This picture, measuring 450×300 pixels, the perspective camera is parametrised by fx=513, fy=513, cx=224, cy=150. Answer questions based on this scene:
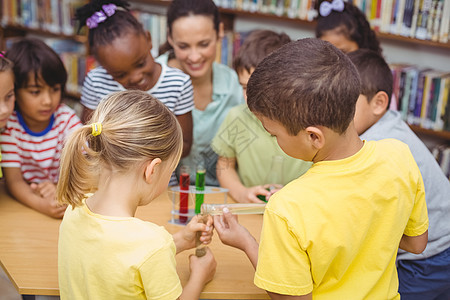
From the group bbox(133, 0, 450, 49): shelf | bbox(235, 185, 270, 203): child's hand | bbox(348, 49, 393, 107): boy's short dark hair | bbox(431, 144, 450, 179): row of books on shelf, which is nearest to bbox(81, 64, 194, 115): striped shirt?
bbox(235, 185, 270, 203): child's hand

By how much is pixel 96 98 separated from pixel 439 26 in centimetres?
165

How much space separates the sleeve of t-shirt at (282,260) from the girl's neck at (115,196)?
0.97 feet

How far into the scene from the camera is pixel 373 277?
1094 millimetres

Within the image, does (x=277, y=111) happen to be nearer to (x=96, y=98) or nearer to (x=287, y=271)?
(x=287, y=271)

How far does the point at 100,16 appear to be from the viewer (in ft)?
5.99

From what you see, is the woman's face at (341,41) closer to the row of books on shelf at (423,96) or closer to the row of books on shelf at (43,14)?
the row of books on shelf at (423,96)

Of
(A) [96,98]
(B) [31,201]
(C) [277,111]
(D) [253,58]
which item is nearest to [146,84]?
(A) [96,98]

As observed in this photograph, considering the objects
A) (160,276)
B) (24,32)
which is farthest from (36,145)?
(24,32)

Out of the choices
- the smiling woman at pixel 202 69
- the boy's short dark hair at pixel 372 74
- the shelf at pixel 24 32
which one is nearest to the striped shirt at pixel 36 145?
the smiling woman at pixel 202 69

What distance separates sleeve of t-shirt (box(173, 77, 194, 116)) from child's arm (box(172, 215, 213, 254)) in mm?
739

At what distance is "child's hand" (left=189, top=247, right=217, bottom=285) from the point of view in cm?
121

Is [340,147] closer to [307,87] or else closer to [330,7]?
[307,87]

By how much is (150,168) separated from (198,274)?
0.30 metres

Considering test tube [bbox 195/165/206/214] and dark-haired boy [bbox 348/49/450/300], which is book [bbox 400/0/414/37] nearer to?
dark-haired boy [bbox 348/49/450/300]
